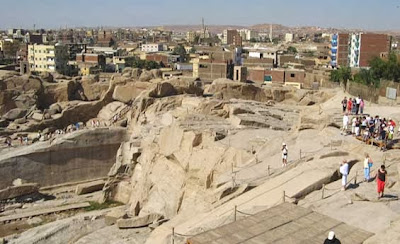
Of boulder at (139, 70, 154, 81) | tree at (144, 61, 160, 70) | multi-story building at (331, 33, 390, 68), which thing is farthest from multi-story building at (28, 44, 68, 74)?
multi-story building at (331, 33, 390, 68)

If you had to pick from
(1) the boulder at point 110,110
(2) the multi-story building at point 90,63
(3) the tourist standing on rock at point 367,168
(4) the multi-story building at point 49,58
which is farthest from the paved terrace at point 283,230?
(4) the multi-story building at point 49,58

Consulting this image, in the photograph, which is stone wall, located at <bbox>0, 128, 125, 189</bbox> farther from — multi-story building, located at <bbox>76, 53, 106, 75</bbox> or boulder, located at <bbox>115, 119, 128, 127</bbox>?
multi-story building, located at <bbox>76, 53, 106, 75</bbox>

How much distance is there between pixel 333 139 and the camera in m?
16.6

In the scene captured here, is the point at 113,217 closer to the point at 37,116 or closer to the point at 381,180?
the point at 381,180

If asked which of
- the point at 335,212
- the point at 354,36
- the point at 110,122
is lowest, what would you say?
the point at 110,122

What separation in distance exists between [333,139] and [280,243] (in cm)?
872

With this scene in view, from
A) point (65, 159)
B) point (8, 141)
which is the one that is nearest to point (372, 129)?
point (65, 159)

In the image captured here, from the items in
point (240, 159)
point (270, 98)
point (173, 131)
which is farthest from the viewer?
point (270, 98)

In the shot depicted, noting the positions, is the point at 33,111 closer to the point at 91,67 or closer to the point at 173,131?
the point at 173,131

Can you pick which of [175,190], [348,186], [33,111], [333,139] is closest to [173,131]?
[175,190]

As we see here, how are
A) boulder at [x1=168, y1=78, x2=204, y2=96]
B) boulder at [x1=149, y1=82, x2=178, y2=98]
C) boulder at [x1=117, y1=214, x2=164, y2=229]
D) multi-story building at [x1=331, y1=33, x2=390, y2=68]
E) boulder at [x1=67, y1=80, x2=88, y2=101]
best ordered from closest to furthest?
boulder at [x1=117, y1=214, x2=164, y2=229] < boulder at [x1=149, y1=82, x2=178, y2=98] < boulder at [x1=168, y1=78, x2=204, y2=96] < boulder at [x1=67, y1=80, x2=88, y2=101] < multi-story building at [x1=331, y1=33, x2=390, y2=68]

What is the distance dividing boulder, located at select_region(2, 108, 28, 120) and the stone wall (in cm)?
944

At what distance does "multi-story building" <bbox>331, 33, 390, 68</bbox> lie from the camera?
56.0 metres

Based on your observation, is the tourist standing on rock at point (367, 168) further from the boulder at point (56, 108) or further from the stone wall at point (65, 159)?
the boulder at point (56, 108)
